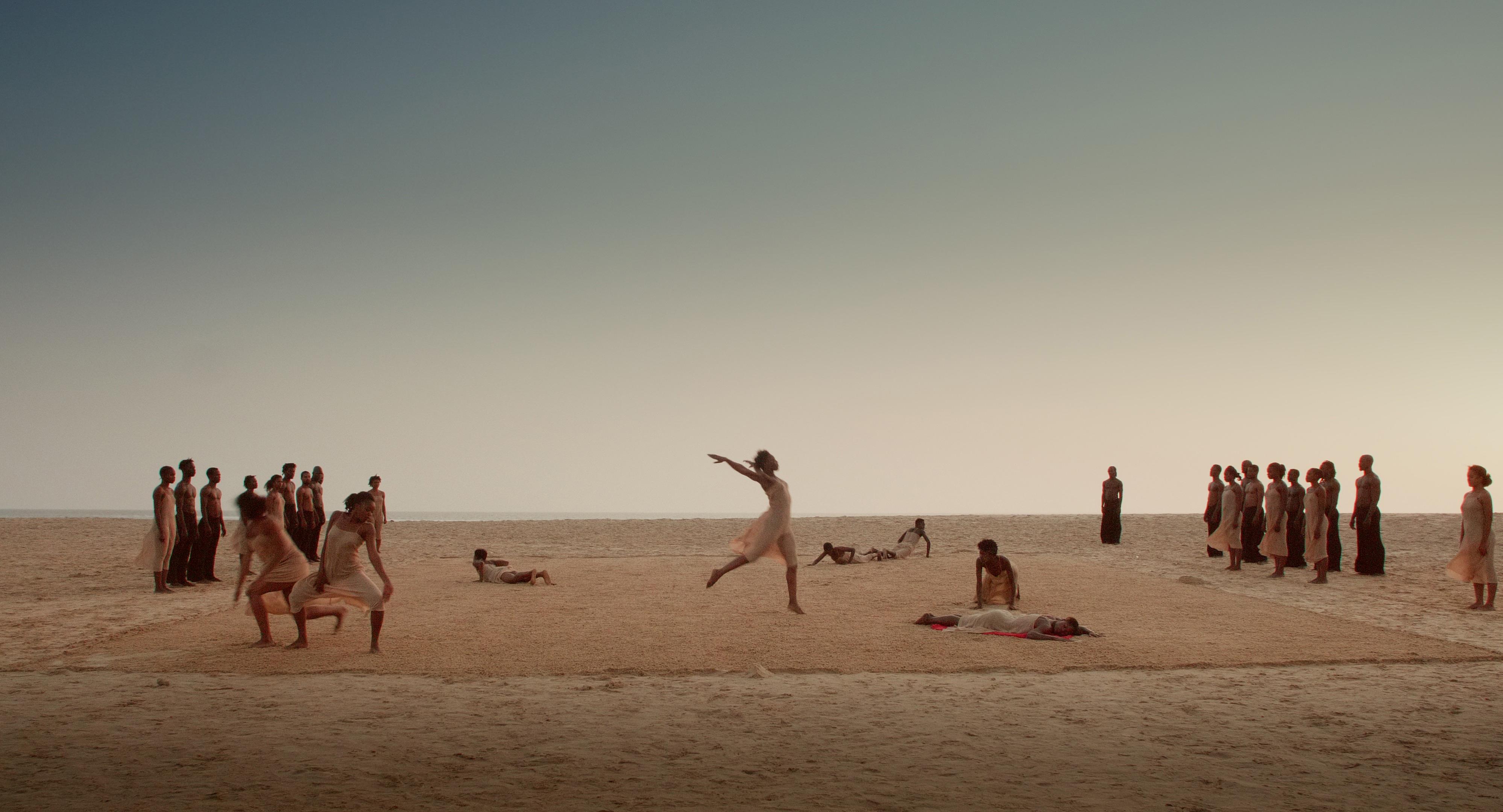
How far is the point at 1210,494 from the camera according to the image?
79.2ft

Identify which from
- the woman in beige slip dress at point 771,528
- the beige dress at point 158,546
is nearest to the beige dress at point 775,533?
the woman in beige slip dress at point 771,528

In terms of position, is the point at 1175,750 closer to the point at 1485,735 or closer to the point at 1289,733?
the point at 1289,733

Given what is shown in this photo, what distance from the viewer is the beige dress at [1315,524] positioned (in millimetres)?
17347

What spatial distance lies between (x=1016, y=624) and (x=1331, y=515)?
11.4 metres

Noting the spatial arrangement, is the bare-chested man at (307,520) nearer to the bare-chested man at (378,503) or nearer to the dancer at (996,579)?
the bare-chested man at (378,503)

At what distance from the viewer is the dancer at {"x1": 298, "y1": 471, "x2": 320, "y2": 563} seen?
19344mm

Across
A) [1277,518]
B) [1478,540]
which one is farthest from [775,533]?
[1277,518]

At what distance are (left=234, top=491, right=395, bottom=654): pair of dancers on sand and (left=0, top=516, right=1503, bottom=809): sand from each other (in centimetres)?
43

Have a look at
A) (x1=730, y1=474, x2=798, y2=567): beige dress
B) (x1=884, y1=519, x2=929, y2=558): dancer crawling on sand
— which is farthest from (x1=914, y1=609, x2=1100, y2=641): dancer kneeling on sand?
(x1=884, y1=519, x2=929, y2=558): dancer crawling on sand

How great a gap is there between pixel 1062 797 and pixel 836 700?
8.31ft

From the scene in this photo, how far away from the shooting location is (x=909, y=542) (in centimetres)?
2181

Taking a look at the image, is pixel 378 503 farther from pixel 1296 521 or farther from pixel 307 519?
pixel 1296 521

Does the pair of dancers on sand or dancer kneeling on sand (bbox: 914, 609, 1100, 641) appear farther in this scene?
dancer kneeling on sand (bbox: 914, 609, 1100, 641)

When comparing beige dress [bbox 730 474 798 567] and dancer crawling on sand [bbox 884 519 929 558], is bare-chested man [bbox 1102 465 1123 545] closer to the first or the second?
dancer crawling on sand [bbox 884 519 929 558]
